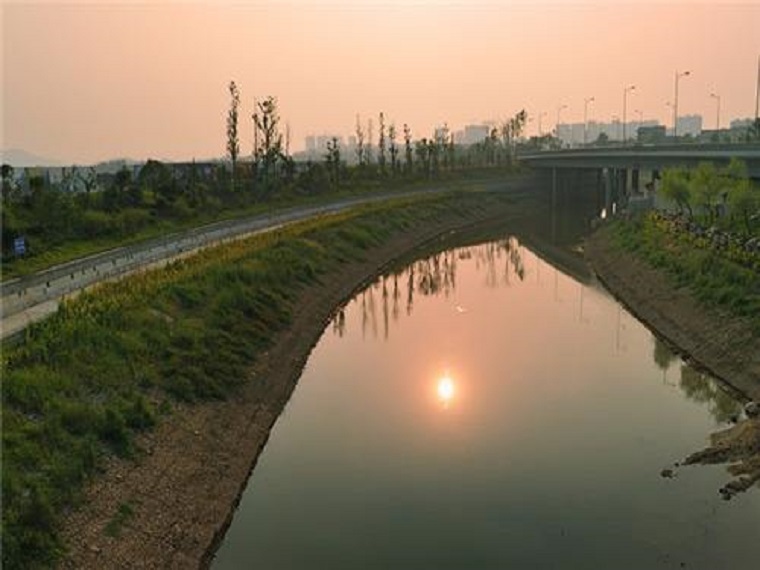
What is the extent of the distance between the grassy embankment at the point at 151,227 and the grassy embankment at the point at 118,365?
7.37m

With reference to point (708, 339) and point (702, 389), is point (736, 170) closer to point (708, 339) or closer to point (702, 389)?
point (708, 339)

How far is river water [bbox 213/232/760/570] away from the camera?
23.2m

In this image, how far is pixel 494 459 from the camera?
29219mm

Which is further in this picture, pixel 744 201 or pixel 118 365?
pixel 744 201

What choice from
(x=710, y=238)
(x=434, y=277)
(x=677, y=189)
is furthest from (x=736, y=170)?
(x=434, y=277)

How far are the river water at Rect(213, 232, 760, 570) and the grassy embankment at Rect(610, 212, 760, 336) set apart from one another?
4.18 meters

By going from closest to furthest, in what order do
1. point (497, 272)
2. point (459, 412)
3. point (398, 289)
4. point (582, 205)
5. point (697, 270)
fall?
point (459, 412), point (697, 270), point (398, 289), point (497, 272), point (582, 205)

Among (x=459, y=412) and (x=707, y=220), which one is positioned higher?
(x=707, y=220)

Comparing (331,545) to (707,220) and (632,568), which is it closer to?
(632,568)

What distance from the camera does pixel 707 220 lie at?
195 feet

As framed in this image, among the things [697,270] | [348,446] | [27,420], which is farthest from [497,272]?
[27,420]

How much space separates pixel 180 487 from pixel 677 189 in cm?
5162

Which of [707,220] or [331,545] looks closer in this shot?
[331,545]

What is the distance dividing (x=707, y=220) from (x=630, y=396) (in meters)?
28.2
